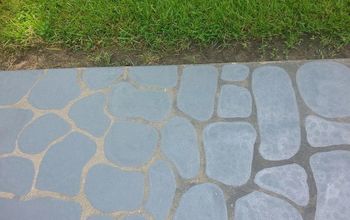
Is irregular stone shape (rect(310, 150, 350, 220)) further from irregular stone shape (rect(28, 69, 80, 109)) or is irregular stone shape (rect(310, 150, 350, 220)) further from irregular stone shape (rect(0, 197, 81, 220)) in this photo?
irregular stone shape (rect(28, 69, 80, 109))

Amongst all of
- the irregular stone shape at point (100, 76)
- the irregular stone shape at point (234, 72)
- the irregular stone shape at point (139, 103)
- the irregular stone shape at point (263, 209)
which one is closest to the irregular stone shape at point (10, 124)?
the irregular stone shape at point (100, 76)

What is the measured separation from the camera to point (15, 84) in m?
2.72

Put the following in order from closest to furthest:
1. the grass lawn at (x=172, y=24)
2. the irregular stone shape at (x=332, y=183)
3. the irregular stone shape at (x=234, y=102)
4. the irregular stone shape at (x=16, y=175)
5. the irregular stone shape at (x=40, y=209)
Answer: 1. the irregular stone shape at (x=332, y=183)
2. the irregular stone shape at (x=40, y=209)
3. the irregular stone shape at (x=16, y=175)
4. the irregular stone shape at (x=234, y=102)
5. the grass lawn at (x=172, y=24)

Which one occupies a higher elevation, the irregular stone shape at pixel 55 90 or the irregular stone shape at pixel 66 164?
the irregular stone shape at pixel 55 90

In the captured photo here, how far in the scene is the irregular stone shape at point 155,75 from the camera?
2.60m

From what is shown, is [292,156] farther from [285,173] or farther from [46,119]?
[46,119]

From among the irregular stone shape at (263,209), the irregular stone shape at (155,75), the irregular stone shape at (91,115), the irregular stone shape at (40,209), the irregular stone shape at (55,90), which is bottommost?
the irregular stone shape at (40,209)

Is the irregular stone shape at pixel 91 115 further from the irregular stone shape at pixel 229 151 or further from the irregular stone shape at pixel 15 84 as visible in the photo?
the irregular stone shape at pixel 229 151

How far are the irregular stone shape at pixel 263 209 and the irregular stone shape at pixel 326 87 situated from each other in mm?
602

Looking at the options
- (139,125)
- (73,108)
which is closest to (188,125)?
(139,125)

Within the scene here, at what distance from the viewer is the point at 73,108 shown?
101 inches

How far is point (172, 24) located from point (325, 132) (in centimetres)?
121

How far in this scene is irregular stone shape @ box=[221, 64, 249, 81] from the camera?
256 centimetres

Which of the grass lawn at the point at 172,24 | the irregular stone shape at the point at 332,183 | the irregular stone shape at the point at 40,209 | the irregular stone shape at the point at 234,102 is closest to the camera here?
the irregular stone shape at the point at 332,183
